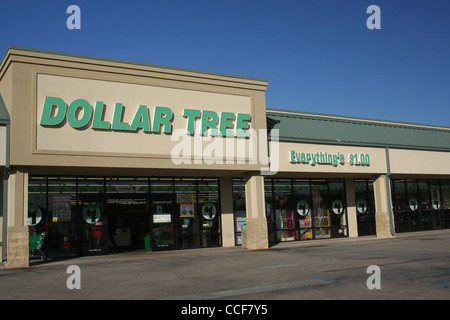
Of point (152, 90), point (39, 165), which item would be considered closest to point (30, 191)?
point (39, 165)

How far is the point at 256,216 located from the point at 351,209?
28.6ft

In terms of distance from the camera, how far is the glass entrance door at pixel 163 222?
20797 mm

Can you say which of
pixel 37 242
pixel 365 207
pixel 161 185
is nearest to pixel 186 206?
pixel 161 185

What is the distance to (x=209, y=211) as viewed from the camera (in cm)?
2205

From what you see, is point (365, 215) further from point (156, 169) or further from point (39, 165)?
point (39, 165)

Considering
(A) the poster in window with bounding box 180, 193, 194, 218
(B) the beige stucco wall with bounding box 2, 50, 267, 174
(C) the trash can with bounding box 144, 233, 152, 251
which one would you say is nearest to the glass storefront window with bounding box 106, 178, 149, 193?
(A) the poster in window with bounding box 180, 193, 194, 218

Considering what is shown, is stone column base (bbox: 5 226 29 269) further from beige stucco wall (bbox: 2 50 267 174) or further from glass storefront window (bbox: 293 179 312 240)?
glass storefront window (bbox: 293 179 312 240)

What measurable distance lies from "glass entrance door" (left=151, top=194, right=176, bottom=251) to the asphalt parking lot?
274cm

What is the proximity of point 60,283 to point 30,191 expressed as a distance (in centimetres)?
805

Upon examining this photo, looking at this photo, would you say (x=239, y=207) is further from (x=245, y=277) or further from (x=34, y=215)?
(x=245, y=277)

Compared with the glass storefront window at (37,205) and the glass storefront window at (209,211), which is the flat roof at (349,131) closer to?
the glass storefront window at (209,211)

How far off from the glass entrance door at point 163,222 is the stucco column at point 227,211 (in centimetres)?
256

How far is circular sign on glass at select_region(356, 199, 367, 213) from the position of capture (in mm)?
26844

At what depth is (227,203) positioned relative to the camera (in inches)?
883
